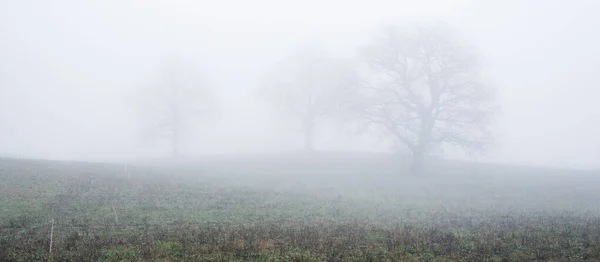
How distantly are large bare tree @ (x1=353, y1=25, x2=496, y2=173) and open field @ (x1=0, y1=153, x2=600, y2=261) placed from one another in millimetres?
4098

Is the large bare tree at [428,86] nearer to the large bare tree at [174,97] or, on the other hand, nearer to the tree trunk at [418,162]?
the tree trunk at [418,162]

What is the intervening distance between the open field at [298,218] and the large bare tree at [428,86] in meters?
4.10

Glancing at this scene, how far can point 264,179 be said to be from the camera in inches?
1731

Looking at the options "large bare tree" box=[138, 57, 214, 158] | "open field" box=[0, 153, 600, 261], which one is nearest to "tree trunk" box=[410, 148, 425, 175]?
"open field" box=[0, 153, 600, 261]

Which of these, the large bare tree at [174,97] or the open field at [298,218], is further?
the large bare tree at [174,97]

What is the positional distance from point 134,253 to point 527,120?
13247 centimetres

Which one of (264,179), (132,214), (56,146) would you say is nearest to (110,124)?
(56,146)

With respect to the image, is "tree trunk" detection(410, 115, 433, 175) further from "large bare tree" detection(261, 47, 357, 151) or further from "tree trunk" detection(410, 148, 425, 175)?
"large bare tree" detection(261, 47, 357, 151)

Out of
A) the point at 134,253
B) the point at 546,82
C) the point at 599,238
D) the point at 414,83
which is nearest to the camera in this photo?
the point at 134,253

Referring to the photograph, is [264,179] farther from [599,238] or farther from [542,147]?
[542,147]

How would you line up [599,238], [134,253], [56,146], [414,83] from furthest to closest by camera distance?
[56,146] → [414,83] → [599,238] → [134,253]

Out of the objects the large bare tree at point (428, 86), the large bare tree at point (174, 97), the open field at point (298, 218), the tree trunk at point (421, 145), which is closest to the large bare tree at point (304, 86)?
the large bare tree at point (174, 97)

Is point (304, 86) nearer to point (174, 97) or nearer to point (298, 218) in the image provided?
point (174, 97)

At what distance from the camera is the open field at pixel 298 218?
13.0 meters
